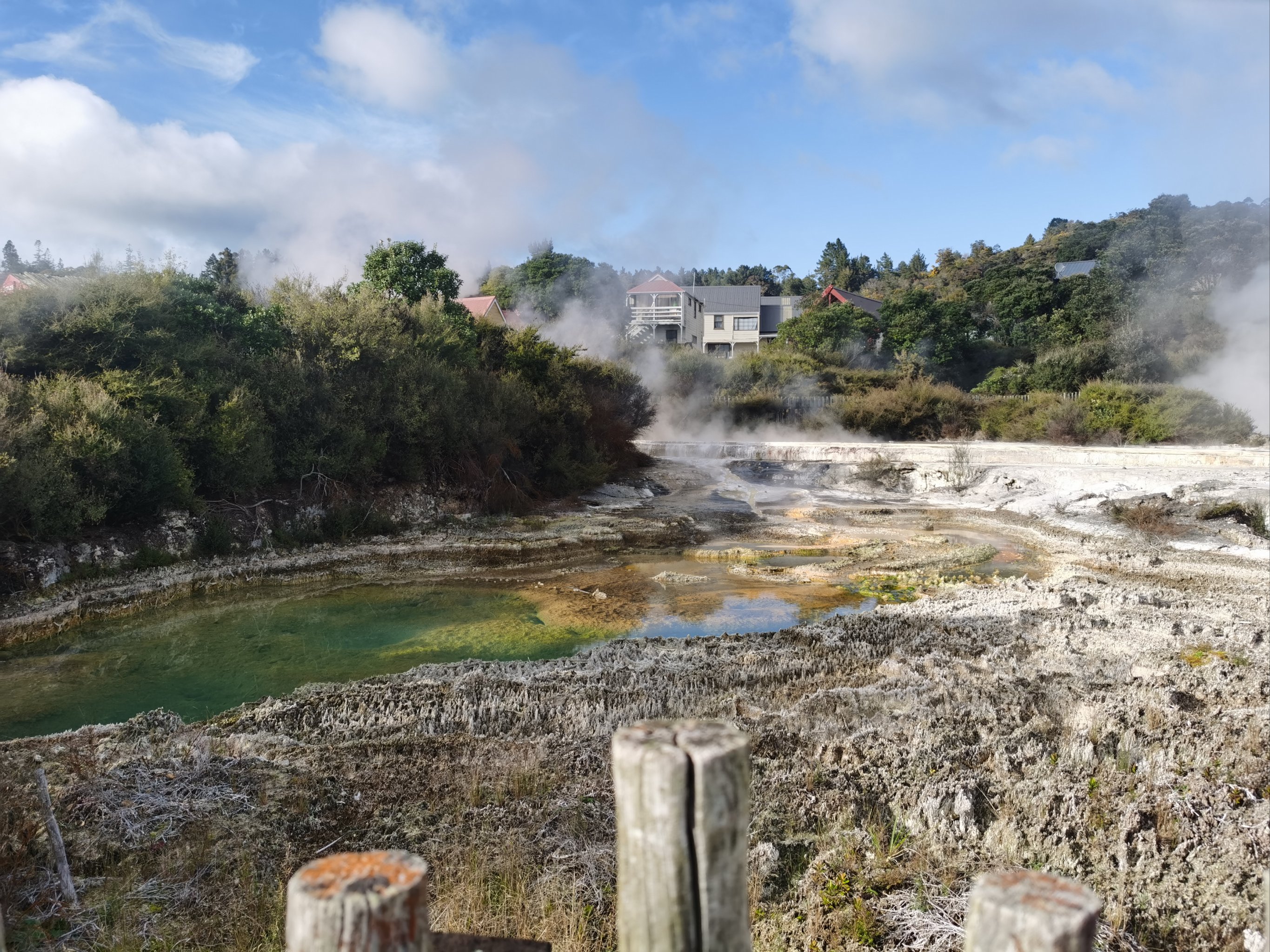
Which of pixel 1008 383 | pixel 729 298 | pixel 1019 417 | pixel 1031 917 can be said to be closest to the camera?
pixel 1031 917

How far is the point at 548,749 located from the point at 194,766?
217cm

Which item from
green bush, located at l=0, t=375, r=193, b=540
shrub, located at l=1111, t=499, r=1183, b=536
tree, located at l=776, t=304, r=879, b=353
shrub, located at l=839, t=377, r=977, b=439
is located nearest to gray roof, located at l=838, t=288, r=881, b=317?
tree, located at l=776, t=304, r=879, b=353

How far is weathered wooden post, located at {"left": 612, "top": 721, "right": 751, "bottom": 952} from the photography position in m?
1.60

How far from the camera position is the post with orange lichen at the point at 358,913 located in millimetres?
1390

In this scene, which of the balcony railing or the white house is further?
the white house

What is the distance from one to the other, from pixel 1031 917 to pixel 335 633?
9.12 metres

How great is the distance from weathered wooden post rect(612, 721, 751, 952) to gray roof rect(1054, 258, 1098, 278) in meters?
59.0

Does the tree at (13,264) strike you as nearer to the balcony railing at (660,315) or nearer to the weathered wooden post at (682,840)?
the weathered wooden post at (682,840)

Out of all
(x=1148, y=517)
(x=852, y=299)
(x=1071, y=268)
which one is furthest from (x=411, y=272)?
(x=1071, y=268)

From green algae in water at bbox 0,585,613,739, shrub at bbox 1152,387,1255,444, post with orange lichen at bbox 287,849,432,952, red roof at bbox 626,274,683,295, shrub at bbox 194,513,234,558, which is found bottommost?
green algae in water at bbox 0,585,613,739

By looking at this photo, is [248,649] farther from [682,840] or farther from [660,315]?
[660,315]

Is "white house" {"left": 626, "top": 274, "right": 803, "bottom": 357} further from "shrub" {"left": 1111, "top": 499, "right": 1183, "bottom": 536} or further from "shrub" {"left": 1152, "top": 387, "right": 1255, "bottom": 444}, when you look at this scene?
"shrub" {"left": 1111, "top": 499, "right": 1183, "bottom": 536}

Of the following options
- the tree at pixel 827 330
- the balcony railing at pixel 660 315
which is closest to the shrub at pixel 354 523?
the tree at pixel 827 330

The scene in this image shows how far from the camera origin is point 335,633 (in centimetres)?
947
